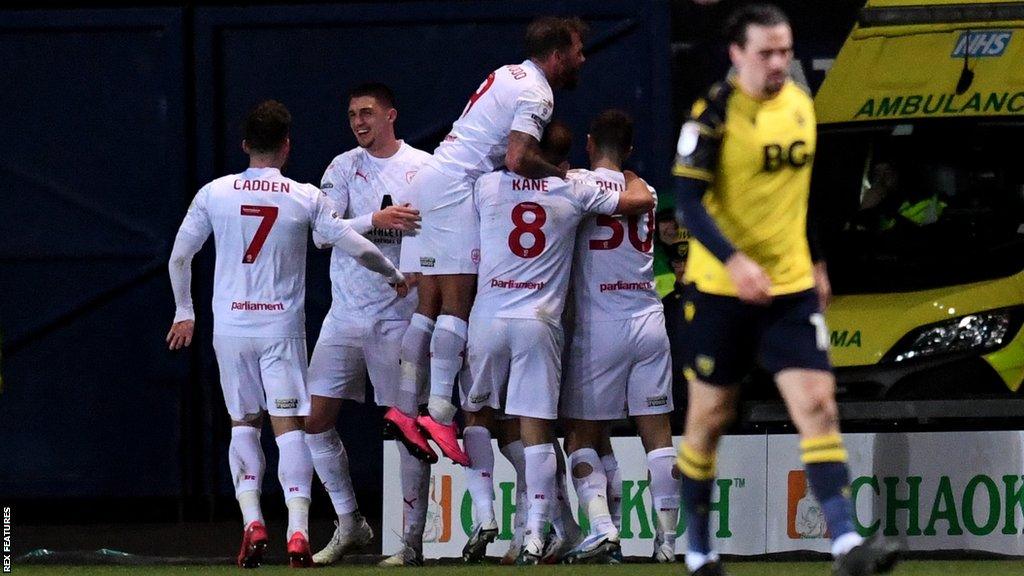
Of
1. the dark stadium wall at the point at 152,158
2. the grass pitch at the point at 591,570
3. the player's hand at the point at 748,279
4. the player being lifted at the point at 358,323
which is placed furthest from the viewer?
the dark stadium wall at the point at 152,158

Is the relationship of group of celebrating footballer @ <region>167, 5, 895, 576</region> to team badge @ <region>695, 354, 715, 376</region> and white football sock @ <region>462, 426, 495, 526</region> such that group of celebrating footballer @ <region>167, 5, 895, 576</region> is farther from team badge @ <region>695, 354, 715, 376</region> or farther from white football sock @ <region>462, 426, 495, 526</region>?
team badge @ <region>695, 354, 715, 376</region>

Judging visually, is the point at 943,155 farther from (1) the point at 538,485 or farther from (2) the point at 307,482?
(2) the point at 307,482

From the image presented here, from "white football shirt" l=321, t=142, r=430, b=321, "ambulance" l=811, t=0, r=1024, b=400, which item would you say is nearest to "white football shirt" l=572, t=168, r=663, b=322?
"white football shirt" l=321, t=142, r=430, b=321

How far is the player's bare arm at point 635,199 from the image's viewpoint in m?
9.09

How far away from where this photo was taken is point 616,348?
938cm

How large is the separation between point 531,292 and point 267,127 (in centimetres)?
150

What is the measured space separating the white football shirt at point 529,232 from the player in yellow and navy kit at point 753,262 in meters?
2.39

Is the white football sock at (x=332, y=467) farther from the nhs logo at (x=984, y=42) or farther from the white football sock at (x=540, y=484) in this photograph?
the nhs logo at (x=984, y=42)

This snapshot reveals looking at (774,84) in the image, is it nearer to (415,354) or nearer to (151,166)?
(415,354)

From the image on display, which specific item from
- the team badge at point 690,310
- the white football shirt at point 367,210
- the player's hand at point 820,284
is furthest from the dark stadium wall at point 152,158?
the team badge at point 690,310

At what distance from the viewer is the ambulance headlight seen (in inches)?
429

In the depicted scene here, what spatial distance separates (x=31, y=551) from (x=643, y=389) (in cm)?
373

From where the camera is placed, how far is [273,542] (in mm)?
11445

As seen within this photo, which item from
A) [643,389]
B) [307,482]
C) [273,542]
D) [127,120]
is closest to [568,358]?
[643,389]
